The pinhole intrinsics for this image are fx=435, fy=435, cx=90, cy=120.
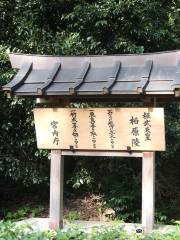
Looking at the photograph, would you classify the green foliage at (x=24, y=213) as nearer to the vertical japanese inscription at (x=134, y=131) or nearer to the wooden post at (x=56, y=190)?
the wooden post at (x=56, y=190)

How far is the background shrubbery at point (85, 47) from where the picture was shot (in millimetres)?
8992

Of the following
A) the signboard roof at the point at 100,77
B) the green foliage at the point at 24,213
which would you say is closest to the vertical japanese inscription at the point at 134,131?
the signboard roof at the point at 100,77

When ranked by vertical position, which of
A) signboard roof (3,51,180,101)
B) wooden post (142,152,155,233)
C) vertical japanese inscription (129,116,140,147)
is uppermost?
signboard roof (3,51,180,101)

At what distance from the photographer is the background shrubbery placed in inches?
354

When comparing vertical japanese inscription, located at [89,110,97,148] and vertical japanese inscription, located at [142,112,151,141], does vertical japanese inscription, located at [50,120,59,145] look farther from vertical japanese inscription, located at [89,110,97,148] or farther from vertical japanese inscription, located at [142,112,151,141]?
vertical japanese inscription, located at [142,112,151,141]

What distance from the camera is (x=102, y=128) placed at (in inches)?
249

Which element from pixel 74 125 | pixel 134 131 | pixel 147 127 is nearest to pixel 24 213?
pixel 74 125

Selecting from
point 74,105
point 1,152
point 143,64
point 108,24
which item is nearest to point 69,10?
point 108,24

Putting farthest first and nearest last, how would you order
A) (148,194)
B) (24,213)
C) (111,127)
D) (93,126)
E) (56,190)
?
(24,213)
(56,190)
(93,126)
(111,127)
(148,194)

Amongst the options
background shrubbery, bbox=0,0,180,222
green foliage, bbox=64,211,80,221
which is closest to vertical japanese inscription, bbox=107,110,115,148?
background shrubbery, bbox=0,0,180,222

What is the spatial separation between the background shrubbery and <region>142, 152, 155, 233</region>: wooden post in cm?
310

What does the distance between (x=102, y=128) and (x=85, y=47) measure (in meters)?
3.11

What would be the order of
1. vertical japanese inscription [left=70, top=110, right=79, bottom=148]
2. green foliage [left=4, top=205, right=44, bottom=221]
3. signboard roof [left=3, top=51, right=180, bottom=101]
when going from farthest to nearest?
green foliage [left=4, top=205, right=44, bottom=221] → vertical japanese inscription [left=70, top=110, right=79, bottom=148] → signboard roof [left=3, top=51, right=180, bottom=101]

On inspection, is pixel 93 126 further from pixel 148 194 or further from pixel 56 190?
pixel 148 194
